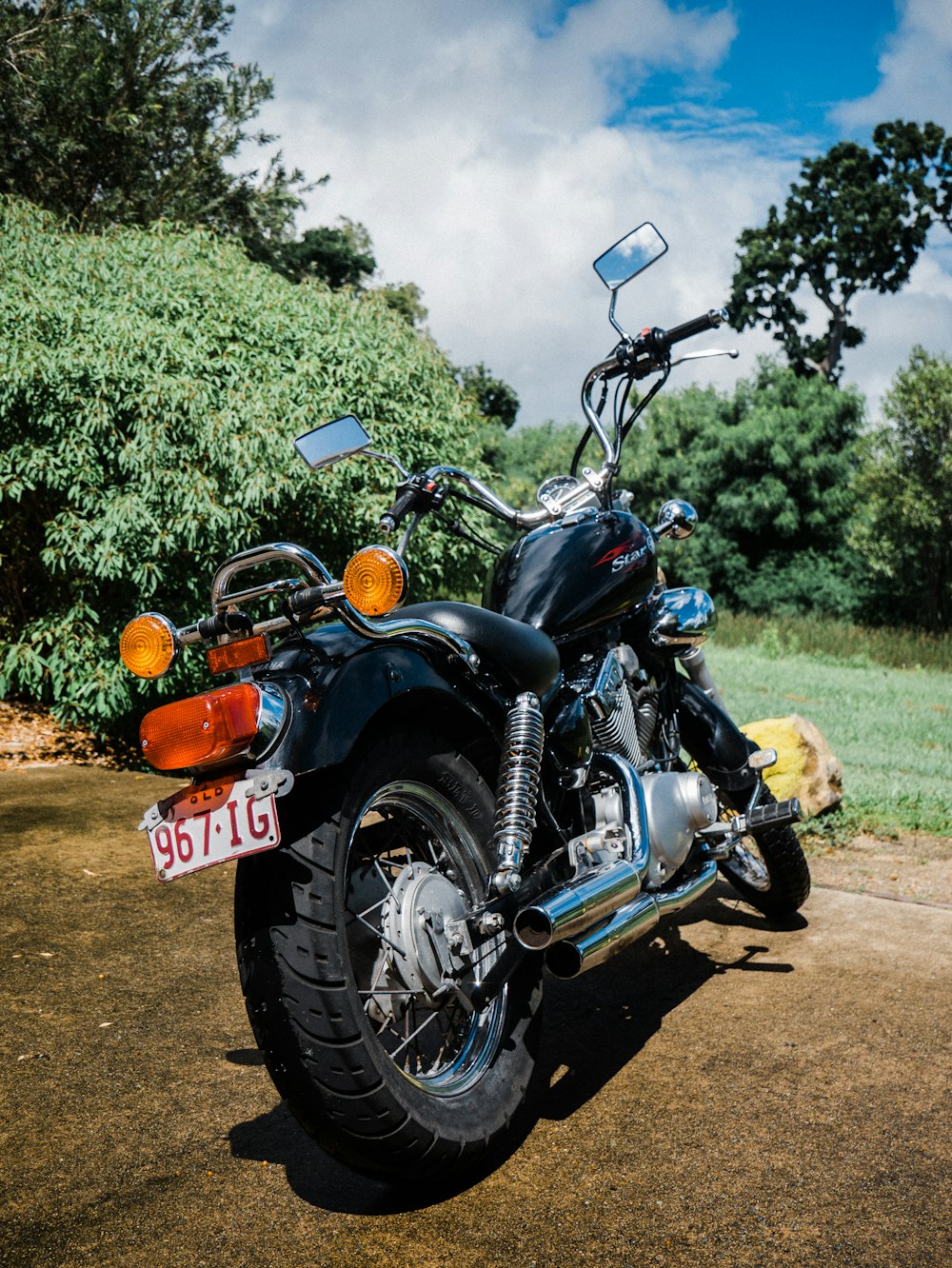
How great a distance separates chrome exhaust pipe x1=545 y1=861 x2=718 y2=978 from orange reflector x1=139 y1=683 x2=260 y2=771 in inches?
35.8

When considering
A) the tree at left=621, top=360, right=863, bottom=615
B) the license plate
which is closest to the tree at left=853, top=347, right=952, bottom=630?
the tree at left=621, top=360, right=863, bottom=615

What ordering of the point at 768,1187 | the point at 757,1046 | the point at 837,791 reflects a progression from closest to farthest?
the point at 768,1187, the point at 757,1046, the point at 837,791

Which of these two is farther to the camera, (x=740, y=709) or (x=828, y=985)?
(x=740, y=709)

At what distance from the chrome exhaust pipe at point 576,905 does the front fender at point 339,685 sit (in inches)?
18.9

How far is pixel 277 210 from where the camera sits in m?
21.6

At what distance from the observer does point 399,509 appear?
2.94 metres

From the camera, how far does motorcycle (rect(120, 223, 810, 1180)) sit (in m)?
2.11

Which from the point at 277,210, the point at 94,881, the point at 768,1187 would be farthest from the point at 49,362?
the point at 277,210

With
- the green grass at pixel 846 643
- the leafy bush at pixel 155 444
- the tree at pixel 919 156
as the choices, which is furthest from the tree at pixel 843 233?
the leafy bush at pixel 155 444

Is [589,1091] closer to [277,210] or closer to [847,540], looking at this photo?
[277,210]

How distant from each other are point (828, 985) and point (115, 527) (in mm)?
4697

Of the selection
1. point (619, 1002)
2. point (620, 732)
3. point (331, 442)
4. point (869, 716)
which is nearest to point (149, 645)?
point (331, 442)

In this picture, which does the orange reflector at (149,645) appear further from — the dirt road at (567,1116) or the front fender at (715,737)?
the front fender at (715,737)

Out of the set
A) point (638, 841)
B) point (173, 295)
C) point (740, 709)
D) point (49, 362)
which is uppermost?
point (173, 295)
